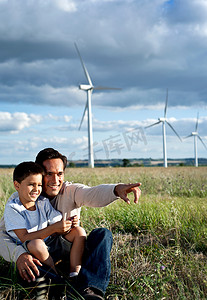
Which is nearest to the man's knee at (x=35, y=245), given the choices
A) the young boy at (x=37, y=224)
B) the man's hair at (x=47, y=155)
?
the young boy at (x=37, y=224)

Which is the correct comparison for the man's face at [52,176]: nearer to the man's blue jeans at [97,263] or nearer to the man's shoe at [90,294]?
the man's blue jeans at [97,263]

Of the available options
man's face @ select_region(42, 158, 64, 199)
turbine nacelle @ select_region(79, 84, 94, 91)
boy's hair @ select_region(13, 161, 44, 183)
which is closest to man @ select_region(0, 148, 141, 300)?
man's face @ select_region(42, 158, 64, 199)

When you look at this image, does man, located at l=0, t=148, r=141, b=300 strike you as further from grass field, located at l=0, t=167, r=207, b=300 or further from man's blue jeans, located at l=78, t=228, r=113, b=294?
grass field, located at l=0, t=167, r=207, b=300

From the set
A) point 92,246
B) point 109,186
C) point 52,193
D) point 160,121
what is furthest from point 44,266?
point 160,121

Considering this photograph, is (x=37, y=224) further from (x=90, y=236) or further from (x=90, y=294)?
(x=90, y=294)

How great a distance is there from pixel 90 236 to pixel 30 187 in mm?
758

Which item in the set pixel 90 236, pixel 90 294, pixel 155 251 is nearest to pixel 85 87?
pixel 155 251

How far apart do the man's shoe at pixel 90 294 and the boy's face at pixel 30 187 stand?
2.90ft

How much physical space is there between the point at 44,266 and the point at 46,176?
2.64 feet

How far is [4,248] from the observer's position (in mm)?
3270

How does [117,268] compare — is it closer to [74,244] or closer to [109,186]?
[74,244]

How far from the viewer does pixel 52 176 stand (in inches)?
131

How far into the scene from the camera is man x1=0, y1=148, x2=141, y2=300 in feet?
9.75

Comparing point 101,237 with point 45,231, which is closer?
point 45,231
